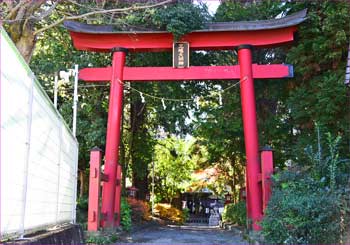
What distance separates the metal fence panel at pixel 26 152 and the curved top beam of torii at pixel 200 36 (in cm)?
698

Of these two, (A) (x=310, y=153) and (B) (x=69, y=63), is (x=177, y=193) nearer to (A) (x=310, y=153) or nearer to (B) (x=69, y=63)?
(B) (x=69, y=63)

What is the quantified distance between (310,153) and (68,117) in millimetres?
9343

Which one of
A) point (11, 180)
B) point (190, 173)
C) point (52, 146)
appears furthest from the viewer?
point (190, 173)

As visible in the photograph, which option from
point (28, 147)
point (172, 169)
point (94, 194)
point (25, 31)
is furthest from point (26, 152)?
point (172, 169)

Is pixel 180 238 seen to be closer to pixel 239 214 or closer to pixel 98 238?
pixel 98 238

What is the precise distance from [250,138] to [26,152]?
826cm

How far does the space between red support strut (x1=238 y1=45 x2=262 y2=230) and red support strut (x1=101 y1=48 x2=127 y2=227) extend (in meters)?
3.42

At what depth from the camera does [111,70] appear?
12.1 metres

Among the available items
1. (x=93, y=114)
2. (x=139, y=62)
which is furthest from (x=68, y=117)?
(x=139, y=62)

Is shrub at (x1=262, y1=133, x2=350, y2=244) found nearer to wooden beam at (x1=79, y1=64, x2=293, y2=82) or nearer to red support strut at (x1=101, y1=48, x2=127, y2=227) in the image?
wooden beam at (x1=79, y1=64, x2=293, y2=82)

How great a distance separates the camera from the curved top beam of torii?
11992 mm

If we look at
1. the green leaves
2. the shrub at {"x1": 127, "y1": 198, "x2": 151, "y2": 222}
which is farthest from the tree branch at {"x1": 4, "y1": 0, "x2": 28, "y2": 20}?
the shrub at {"x1": 127, "y1": 198, "x2": 151, "y2": 222}

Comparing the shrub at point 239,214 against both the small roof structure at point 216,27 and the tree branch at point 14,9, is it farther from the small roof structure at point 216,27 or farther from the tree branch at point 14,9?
the tree branch at point 14,9

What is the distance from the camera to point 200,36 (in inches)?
487
